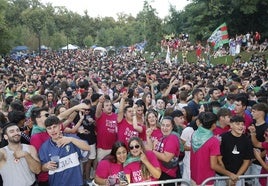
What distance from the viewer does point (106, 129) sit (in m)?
7.70

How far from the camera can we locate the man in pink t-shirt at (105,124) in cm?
769

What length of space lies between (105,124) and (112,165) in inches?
110

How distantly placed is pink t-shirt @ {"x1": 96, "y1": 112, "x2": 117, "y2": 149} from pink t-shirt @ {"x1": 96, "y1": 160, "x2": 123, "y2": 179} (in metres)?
2.72

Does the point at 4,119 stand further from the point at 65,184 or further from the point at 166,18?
the point at 166,18

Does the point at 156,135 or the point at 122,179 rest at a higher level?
the point at 156,135

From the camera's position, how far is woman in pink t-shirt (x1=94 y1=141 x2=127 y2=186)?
4.88 metres

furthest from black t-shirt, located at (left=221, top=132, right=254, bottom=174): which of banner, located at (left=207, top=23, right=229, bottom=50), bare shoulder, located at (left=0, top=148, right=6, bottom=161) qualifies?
banner, located at (left=207, top=23, right=229, bottom=50)

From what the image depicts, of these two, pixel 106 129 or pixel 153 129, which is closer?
pixel 153 129

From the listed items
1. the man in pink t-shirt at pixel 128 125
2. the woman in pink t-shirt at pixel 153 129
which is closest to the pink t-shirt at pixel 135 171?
the woman in pink t-shirt at pixel 153 129

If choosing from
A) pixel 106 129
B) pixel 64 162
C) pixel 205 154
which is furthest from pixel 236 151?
pixel 106 129

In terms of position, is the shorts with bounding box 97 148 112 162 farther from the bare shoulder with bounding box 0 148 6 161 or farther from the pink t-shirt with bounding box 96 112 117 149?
the bare shoulder with bounding box 0 148 6 161

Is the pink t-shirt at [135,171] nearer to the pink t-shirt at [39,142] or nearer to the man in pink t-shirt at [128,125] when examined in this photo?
the pink t-shirt at [39,142]

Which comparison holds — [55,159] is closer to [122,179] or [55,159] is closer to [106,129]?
Answer: [122,179]

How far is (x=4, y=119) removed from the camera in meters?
7.36
